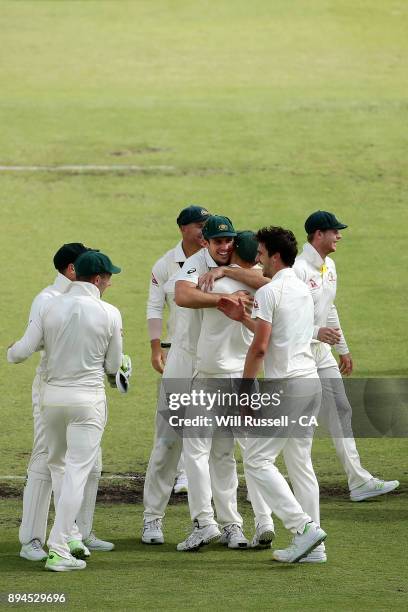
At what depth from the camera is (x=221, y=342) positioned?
26.3 feet

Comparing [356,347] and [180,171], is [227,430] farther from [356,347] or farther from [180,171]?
[180,171]

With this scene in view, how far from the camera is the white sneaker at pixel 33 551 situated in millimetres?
7793

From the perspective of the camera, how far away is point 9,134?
2181 cm

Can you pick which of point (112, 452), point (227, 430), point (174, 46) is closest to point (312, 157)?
point (174, 46)

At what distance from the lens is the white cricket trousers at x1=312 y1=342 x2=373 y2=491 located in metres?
9.44

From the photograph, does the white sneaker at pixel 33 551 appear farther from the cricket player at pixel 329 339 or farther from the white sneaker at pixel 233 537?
the cricket player at pixel 329 339

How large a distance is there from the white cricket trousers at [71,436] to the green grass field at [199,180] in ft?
1.01

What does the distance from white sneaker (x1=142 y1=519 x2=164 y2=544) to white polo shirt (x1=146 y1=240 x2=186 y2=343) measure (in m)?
1.44

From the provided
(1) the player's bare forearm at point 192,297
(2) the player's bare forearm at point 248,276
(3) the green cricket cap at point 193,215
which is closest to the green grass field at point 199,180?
(1) the player's bare forearm at point 192,297

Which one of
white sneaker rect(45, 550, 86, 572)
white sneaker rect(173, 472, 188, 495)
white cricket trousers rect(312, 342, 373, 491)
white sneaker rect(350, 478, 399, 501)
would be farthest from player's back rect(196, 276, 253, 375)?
white sneaker rect(173, 472, 188, 495)

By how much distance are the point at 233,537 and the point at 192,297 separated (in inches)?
58.5

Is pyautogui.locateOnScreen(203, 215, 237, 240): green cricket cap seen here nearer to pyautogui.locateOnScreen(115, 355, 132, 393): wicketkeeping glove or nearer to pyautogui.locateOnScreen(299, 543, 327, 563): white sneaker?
pyautogui.locateOnScreen(115, 355, 132, 393): wicketkeeping glove

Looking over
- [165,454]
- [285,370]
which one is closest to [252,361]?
[285,370]

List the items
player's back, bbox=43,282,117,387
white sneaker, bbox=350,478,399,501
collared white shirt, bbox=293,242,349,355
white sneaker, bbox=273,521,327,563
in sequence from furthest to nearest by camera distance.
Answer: white sneaker, bbox=350,478,399,501 < collared white shirt, bbox=293,242,349,355 < player's back, bbox=43,282,117,387 < white sneaker, bbox=273,521,327,563
